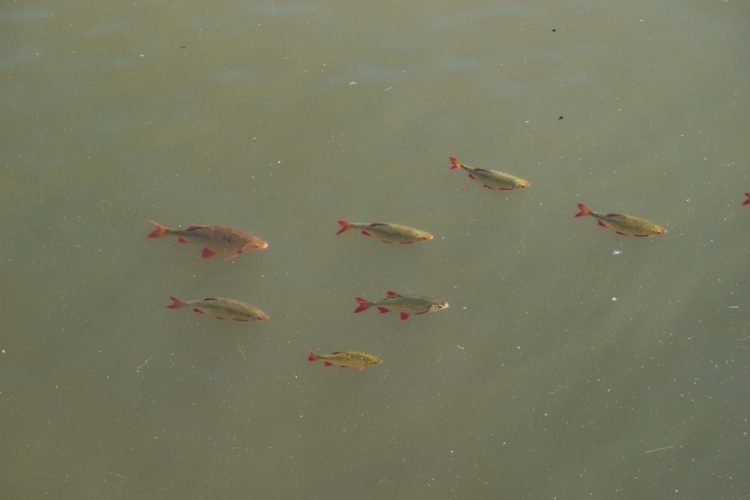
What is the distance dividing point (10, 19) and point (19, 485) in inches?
107

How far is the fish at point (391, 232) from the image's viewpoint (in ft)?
11.1

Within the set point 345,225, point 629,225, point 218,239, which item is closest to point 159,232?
point 218,239

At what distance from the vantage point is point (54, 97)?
3922 millimetres

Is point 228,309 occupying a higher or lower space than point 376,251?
lower

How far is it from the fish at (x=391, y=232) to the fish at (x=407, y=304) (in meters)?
0.28

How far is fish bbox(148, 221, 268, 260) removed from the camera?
132 inches

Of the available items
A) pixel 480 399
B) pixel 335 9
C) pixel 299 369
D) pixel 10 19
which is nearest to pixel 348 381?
pixel 299 369

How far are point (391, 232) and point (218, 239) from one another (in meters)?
0.82

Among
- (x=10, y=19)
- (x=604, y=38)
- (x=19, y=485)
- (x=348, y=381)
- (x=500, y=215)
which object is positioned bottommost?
(x=19, y=485)

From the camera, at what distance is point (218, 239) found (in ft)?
11.0

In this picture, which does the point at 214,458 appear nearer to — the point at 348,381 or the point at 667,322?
the point at 348,381

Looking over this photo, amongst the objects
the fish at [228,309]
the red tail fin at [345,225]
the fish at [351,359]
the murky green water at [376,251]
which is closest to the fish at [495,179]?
the murky green water at [376,251]

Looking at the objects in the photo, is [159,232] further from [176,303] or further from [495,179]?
[495,179]

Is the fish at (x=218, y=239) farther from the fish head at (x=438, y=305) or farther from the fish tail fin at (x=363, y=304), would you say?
the fish head at (x=438, y=305)
